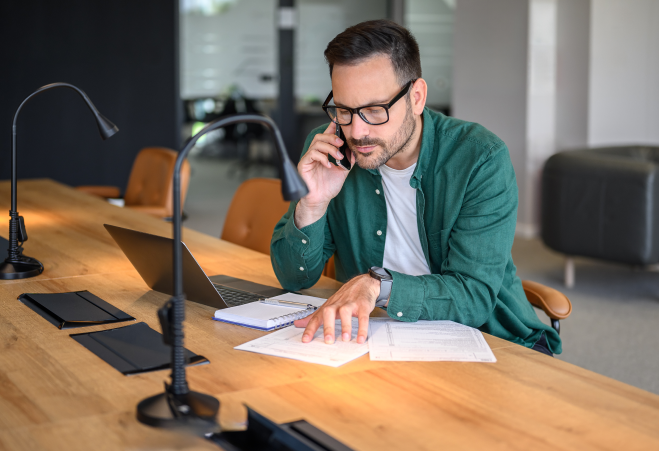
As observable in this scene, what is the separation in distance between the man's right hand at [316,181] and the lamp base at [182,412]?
32.9 inches

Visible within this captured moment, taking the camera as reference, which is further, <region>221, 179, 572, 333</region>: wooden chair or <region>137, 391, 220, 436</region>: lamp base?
<region>221, 179, 572, 333</region>: wooden chair

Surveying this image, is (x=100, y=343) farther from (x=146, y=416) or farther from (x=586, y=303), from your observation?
(x=586, y=303)

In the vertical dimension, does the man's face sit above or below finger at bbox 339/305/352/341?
above

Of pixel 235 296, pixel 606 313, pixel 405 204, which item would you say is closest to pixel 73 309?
pixel 235 296

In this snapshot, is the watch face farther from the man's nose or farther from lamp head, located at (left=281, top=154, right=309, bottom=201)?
lamp head, located at (left=281, top=154, right=309, bottom=201)

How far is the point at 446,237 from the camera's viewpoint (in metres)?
1.87

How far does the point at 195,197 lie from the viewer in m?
→ 7.74

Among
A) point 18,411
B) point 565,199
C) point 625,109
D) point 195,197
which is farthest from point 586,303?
point 195,197

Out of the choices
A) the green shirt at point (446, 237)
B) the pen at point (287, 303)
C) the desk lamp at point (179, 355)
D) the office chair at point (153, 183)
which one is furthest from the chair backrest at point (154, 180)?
the desk lamp at point (179, 355)

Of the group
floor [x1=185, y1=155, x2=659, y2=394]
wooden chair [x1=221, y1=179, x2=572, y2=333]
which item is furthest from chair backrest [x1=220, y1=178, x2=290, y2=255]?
floor [x1=185, y1=155, x2=659, y2=394]

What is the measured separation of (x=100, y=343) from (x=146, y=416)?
421 mm

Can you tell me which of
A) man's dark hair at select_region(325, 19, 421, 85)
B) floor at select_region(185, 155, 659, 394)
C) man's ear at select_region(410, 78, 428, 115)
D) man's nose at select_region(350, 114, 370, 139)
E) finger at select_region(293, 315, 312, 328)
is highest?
man's dark hair at select_region(325, 19, 421, 85)

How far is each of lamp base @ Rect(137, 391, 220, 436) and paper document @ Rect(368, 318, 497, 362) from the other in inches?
15.2

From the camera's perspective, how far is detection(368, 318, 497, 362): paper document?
139 cm
